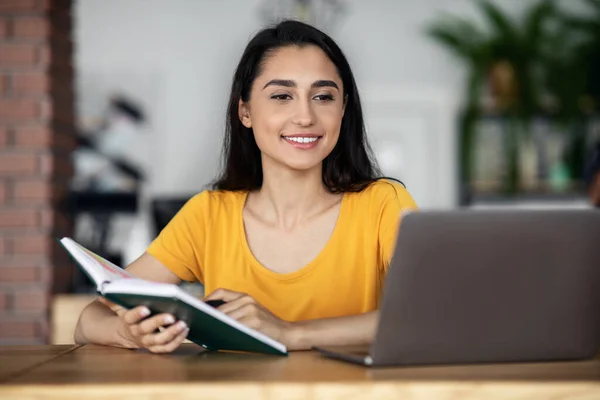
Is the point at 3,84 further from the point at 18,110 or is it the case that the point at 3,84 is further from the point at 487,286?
the point at 487,286

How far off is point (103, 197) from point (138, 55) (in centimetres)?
253

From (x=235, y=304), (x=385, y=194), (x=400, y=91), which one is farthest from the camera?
(x=400, y=91)

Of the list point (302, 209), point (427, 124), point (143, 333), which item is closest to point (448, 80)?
point (427, 124)

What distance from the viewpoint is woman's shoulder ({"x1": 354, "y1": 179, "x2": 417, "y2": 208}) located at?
1.77m

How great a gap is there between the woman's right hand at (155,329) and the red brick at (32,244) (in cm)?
196

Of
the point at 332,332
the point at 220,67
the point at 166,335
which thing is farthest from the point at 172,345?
the point at 220,67

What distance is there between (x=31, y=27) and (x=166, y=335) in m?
2.23

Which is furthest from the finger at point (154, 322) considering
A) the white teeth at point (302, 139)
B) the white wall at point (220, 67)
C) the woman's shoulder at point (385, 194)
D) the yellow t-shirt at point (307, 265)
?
the white wall at point (220, 67)

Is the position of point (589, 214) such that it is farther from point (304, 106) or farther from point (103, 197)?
point (103, 197)

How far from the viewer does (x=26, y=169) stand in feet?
10.1

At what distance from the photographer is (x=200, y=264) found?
1.86 meters

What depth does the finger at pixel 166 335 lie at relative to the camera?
1.18m

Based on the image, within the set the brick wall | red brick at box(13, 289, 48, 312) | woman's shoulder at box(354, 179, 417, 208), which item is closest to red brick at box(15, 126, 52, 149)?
the brick wall

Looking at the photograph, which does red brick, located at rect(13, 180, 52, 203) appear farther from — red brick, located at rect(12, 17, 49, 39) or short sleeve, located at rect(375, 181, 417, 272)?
short sleeve, located at rect(375, 181, 417, 272)
